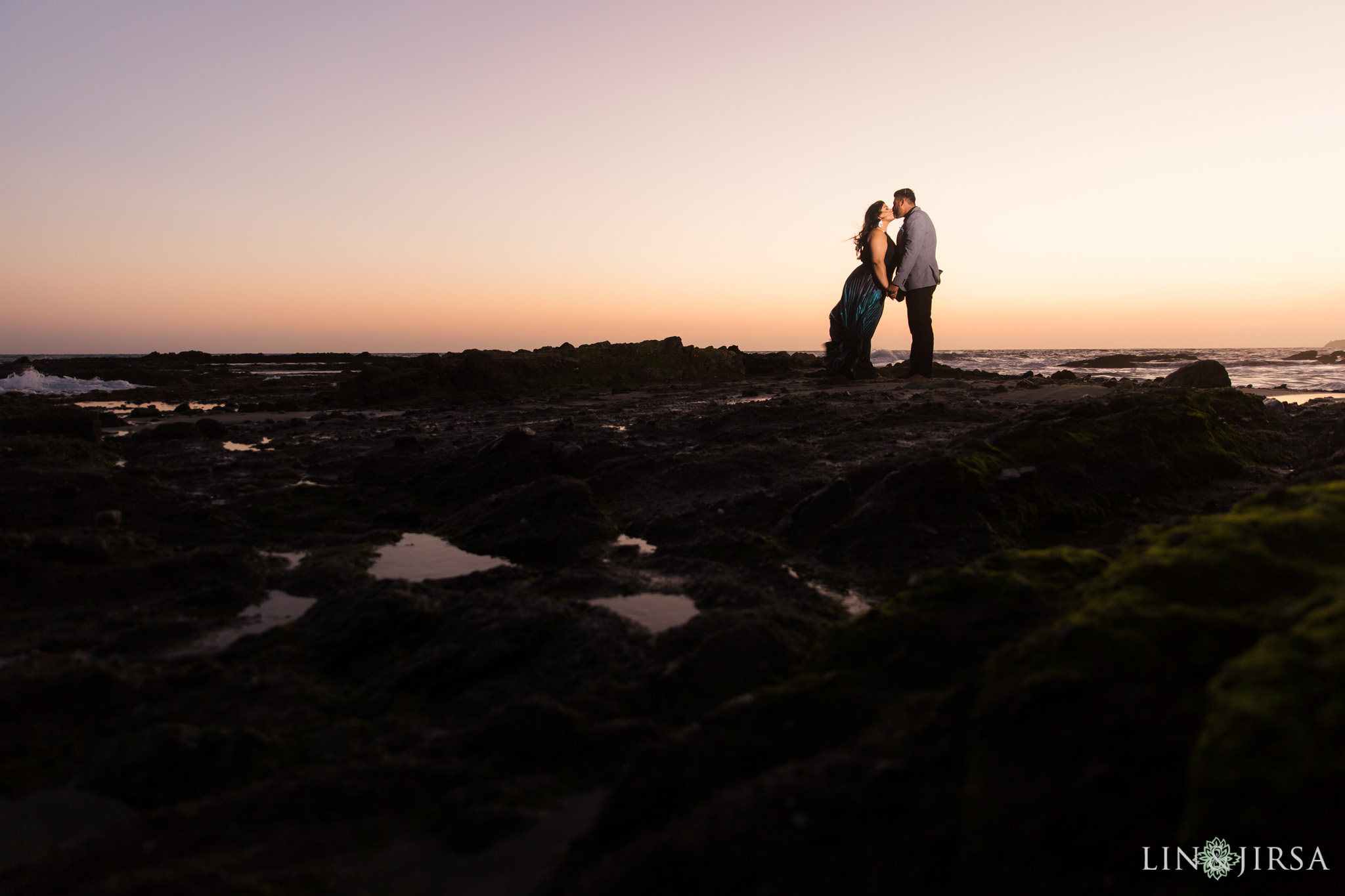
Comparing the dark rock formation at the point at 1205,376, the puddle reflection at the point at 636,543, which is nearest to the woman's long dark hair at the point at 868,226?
the dark rock formation at the point at 1205,376

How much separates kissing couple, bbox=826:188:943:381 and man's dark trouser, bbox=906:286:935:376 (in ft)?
0.03

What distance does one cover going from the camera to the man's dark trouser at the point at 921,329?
11.5m

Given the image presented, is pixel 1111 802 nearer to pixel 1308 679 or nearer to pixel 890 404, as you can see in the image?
pixel 1308 679

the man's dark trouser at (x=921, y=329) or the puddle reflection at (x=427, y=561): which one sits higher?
the man's dark trouser at (x=921, y=329)

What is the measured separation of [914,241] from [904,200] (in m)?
0.65

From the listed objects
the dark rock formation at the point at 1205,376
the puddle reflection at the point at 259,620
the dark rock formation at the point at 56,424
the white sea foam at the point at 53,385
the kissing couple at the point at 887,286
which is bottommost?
the puddle reflection at the point at 259,620

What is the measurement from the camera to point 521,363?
1536 centimetres

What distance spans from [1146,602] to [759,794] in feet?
3.45

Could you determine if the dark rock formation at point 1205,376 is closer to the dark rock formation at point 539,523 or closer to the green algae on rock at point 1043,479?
the green algae on rock at point 1043,479

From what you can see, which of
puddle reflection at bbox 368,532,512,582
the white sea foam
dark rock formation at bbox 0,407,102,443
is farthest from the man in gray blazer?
the white sea foam

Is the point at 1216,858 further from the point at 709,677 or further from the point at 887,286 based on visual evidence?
the point at 887,286

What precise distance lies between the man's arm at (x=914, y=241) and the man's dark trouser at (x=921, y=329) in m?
0.39

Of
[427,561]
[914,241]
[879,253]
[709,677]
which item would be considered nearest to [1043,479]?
[709,677]

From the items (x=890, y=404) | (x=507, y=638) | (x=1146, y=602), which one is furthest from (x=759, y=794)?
(x=890, y=404)
